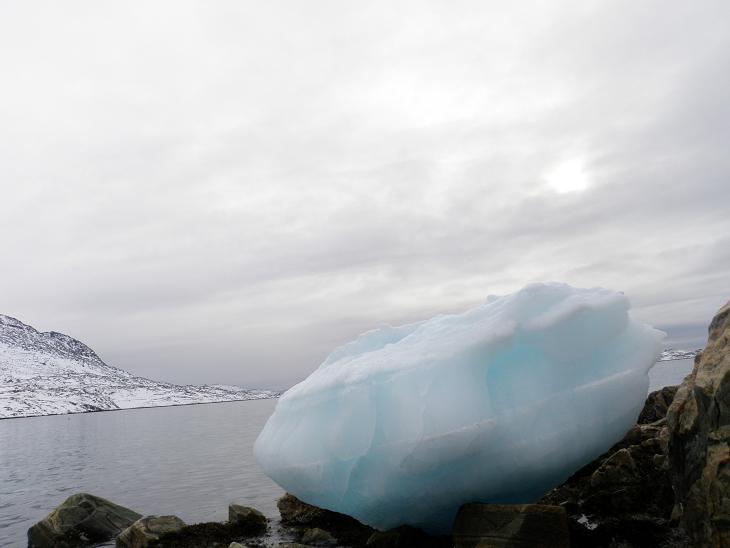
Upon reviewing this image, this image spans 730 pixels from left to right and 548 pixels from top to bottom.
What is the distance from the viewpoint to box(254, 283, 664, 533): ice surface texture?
9.63 metres

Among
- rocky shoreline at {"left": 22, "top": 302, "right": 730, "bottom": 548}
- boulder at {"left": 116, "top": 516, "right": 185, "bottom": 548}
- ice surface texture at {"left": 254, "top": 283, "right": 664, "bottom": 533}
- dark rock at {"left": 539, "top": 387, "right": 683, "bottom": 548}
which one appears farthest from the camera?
boulder at {"left": 116, "top": 516, "right": 185, "bottom": 548}

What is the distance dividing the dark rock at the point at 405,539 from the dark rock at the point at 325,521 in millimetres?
816

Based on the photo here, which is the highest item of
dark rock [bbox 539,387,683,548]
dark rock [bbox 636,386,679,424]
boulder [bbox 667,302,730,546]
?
boulder [bbox 667,302,730,546]

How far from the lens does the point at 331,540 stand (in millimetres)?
13070

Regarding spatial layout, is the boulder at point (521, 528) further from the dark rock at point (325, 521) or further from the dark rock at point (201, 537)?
the dark rock at point (201, 537)

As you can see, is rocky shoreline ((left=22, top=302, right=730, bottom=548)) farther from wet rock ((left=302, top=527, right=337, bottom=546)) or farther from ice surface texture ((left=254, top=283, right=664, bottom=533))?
ice surface texture ((left=254, top=283, right=664, bottom=533))

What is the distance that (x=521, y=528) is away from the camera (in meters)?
8.78

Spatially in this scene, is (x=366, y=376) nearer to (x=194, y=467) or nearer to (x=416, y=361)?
(x=416, y=361)

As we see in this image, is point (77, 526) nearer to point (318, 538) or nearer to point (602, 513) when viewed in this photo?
point (318, 538)

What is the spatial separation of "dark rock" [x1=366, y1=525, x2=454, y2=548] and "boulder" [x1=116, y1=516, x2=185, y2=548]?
492 centimetres

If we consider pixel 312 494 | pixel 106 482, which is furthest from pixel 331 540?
pixel 106 482

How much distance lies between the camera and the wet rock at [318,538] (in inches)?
509

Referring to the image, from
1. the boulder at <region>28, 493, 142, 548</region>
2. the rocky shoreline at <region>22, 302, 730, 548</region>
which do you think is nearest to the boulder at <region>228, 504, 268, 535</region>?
the rocky shoreline at <region>22, 302, 730, 548</region>

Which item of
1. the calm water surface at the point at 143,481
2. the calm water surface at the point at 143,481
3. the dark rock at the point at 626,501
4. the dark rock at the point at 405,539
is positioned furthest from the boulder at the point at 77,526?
the dark rock at the point at 626,501
